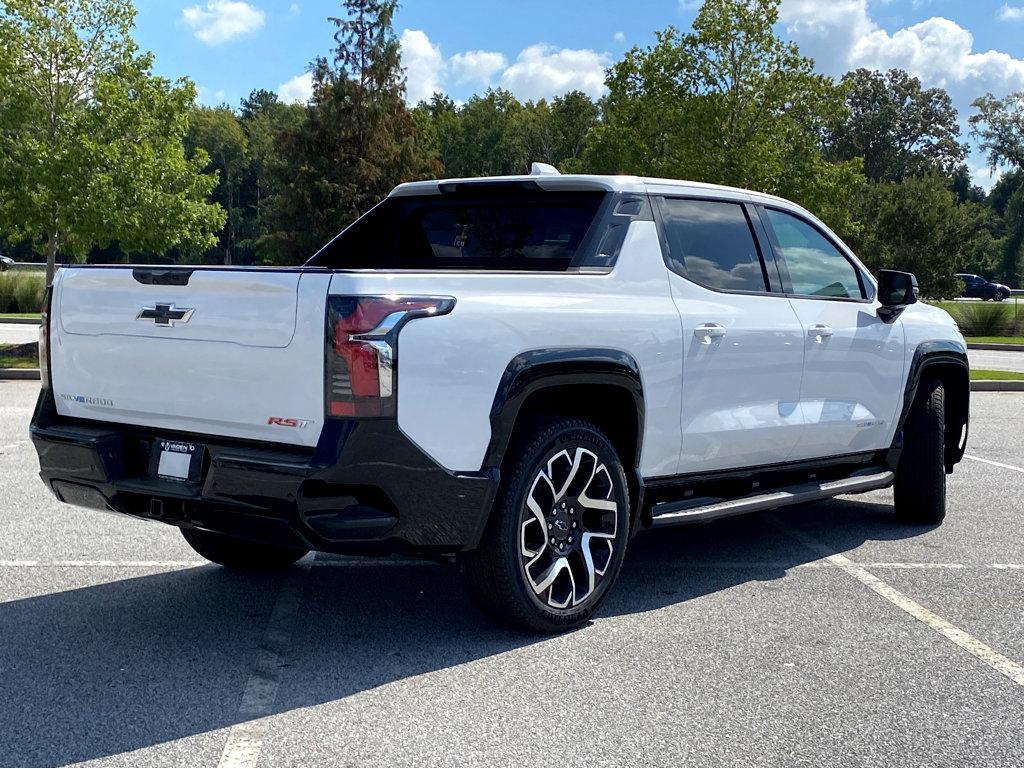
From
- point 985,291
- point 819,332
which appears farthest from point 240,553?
point 985,291

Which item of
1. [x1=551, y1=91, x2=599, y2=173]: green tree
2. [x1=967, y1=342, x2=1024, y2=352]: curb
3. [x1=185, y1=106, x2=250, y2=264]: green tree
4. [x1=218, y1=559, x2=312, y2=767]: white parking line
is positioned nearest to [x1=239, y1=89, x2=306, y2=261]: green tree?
[x1=185, y1=106, x2=250, y2=264]: green tree

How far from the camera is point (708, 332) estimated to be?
17.4 ft

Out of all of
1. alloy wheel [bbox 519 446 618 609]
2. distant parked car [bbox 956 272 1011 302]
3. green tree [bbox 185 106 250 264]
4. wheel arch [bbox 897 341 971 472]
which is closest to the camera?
alloy wheel [bbox 519 446 618 609]

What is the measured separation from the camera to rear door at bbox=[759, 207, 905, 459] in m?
6.04

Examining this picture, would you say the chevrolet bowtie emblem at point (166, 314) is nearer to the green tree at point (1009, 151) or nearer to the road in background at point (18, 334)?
the road in background at point (18, 334)

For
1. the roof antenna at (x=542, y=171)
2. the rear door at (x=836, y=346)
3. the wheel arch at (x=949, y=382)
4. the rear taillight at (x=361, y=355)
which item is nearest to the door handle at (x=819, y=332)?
the rear door at (x=836, y=346)

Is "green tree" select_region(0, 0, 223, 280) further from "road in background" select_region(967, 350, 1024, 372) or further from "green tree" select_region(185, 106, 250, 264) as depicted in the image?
"green tree" select_region(185, 106, 250, 264)

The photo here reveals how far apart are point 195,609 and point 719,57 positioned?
31.9 m

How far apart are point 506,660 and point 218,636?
1.19 metres

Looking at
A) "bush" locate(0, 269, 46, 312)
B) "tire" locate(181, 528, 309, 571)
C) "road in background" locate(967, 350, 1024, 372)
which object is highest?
"road in background" locate(967, 350, 1024, 372)

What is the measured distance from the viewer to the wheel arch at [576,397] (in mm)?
4395

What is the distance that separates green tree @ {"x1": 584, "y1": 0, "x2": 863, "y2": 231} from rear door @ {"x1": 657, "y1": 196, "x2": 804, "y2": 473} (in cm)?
2788

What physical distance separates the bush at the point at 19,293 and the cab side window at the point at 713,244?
30.3 meters

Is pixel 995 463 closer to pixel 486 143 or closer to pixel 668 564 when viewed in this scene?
pixel 668 564
